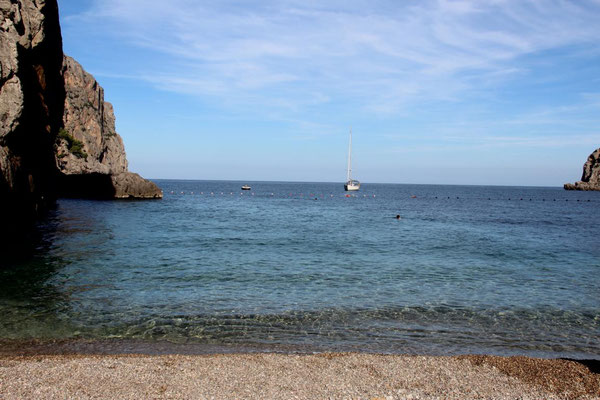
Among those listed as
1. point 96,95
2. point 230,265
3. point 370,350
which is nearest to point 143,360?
point 370,350

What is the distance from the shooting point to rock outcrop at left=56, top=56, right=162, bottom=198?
90250 mm

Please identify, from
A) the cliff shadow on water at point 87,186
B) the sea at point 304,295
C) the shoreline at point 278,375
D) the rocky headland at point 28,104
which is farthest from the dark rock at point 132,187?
the shoreline at point 278,375

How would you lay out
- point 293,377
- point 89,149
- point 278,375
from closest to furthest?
1. point 293,377
2. point 278,375
3. point 89,149

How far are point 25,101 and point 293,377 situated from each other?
37.8 meters

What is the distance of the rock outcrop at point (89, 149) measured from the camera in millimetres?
90250

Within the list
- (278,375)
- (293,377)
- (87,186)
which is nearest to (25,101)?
(278,375)

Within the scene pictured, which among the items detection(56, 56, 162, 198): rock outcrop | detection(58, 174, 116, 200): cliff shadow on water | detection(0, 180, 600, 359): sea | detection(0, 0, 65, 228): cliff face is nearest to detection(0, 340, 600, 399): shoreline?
detection(0, 180, 600, 359): sea

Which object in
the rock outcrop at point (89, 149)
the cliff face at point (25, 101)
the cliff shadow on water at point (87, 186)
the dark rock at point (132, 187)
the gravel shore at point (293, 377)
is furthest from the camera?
the rock outcrop at point (89, 149)

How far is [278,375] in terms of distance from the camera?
34.1 ft

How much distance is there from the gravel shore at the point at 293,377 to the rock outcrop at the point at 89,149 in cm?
8389

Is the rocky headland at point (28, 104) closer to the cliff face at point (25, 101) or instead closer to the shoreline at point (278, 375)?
the cliff face at point (25, 101)

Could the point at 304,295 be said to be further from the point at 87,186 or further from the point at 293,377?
the point at 87,186

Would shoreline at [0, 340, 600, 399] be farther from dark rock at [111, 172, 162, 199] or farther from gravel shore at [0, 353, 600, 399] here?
dark rock at [111, 172, 162, 199]

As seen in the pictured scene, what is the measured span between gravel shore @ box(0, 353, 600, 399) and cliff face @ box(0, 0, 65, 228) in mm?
26030
